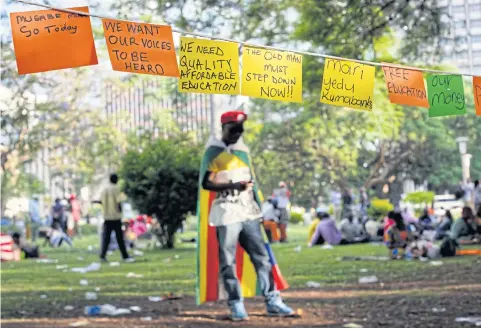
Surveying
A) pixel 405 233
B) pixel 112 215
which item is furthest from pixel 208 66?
pixel 112 215

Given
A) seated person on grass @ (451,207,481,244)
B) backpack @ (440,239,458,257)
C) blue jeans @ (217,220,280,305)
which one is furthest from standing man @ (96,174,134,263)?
blue jeans @ (217,220,280,305)

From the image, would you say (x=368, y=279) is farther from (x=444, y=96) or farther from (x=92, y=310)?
(x=444, y=96)

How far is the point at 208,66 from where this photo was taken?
4.48 m

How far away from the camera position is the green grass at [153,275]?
962cm

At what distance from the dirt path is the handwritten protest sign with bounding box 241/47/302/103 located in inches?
108

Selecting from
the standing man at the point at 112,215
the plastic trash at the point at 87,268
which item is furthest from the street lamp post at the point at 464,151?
the plastic trash at the point at 87,268

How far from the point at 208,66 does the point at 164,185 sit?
13.7 metres

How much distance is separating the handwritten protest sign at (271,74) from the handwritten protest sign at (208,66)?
0.08 m

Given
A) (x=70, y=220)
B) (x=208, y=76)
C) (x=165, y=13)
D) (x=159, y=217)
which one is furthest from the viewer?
(x=70, y=220)

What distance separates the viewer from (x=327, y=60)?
4746 millimetres

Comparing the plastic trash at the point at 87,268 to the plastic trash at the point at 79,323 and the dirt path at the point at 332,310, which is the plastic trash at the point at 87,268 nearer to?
the dirt path at the point at 332,310

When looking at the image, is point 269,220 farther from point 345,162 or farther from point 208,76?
point 345,162

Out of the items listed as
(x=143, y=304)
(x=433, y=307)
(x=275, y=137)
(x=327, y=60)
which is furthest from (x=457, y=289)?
(x=275, y=137)

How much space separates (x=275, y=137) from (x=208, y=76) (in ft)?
116
